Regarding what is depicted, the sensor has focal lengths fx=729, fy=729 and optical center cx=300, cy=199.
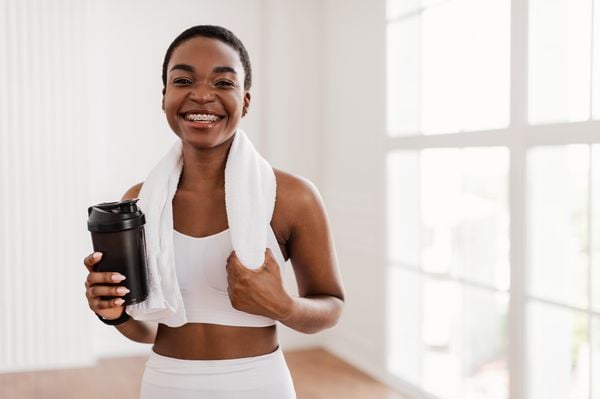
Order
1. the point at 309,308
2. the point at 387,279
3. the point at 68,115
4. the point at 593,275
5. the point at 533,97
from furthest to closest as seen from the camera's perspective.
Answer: the point at 68,115 < the point at 387,279 < the point at 533,97 < the point at 593,275 < the point at 309,308

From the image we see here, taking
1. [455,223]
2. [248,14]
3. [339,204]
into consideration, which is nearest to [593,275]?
[455,223]

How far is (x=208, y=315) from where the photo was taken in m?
1.33

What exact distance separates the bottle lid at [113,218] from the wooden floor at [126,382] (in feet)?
8.90

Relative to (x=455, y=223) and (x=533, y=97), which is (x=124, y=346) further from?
(x=533, y=97)

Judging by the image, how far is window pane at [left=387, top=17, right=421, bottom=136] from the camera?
3.85m

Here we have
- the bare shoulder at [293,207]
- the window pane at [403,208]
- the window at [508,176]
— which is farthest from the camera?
the window pane at [403,208]

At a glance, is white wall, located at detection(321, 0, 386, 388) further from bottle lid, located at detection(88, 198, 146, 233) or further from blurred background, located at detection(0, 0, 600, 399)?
bottle lid, located at detection(88, 198, 146, 233)

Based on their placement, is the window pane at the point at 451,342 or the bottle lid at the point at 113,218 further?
the window pane at the point at 451,342

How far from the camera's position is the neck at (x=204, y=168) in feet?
4.58

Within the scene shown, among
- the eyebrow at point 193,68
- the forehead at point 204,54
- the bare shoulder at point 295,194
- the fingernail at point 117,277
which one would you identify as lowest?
the fingernail at point 117,277

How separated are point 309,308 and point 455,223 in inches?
90.6

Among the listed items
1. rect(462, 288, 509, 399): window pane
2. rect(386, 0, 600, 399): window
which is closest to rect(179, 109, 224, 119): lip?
rect(386, 0, 600, 399): window

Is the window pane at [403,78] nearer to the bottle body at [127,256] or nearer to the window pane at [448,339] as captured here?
the window pane at [448,339]

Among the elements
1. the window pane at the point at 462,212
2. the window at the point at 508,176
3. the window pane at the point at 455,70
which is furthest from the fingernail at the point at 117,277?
the window pane at the point at 455,70
